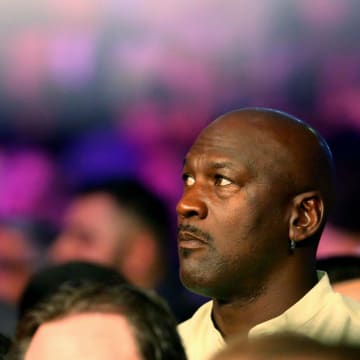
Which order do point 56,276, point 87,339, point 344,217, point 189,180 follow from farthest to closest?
point 344,217
point 56,276
point 189,180
point 87,339

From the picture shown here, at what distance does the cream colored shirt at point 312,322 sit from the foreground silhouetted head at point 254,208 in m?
0.06

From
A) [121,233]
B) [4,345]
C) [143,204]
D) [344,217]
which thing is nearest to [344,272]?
[4,345]

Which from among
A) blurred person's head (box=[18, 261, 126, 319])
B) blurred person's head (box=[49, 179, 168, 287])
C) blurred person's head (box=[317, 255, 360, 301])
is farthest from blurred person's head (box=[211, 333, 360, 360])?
blurred person's head (box=[49, 179, 168, 287])

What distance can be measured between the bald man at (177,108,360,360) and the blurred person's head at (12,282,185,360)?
550 mm

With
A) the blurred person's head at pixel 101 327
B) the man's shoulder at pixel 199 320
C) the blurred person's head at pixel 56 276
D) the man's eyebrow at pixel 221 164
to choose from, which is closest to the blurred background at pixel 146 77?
the blurred person's head at pixel 56 276


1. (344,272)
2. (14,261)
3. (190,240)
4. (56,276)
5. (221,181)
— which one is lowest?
(14,261)

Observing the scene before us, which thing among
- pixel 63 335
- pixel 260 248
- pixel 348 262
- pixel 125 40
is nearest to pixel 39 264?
pixel 125 40

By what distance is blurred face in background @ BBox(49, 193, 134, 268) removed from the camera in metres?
4.32

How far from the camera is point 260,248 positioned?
7.83 ft

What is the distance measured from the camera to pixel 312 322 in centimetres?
238

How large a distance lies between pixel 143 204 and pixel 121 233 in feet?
0.65

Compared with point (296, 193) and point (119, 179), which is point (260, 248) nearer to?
point (296, 193)

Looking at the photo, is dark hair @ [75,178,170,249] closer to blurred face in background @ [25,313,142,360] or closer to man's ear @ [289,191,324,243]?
man's ear @ [289,191,324,243]

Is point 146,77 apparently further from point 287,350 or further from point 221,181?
point 287,350
